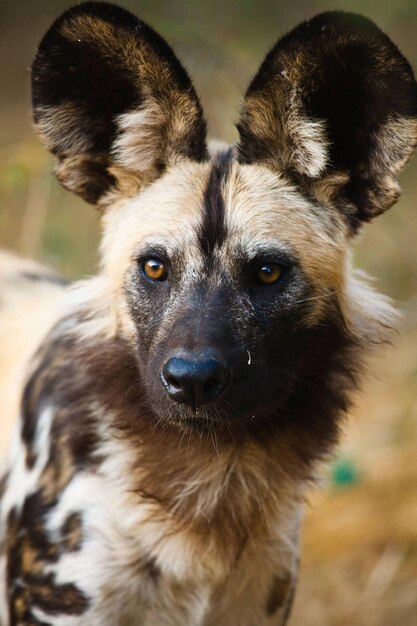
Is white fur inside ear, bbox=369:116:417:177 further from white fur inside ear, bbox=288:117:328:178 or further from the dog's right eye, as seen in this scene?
the dog's right eye

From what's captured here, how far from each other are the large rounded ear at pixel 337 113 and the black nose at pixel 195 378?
23.1 inches

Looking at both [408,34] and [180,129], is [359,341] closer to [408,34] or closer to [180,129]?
[180,129]

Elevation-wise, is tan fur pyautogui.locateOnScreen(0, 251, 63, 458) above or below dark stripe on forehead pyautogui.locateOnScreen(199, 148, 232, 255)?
below

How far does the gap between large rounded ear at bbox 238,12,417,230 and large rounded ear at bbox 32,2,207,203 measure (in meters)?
0.18

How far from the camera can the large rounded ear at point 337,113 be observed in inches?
90.7

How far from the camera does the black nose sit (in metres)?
2.17

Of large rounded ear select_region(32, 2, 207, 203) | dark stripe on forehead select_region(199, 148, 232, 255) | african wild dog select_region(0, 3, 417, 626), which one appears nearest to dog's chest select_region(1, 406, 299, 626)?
african wild dog select_region(0, 3, 417, 626)

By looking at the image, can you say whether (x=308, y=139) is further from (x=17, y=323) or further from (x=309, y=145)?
(x=17, y=323)

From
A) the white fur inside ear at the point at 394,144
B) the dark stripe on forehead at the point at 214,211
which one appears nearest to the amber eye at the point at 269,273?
the dark stripe on forehead at the point at 214,211

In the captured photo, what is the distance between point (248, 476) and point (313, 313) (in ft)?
1.47

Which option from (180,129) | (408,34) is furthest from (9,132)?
(180,129)

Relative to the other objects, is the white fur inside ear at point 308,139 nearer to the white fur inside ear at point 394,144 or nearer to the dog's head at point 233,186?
the dog's head at point 233,186

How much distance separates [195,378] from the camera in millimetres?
2174

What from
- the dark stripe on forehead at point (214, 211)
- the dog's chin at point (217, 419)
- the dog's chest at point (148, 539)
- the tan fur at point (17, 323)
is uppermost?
the dark stripe on forehead at point (214, 211)
